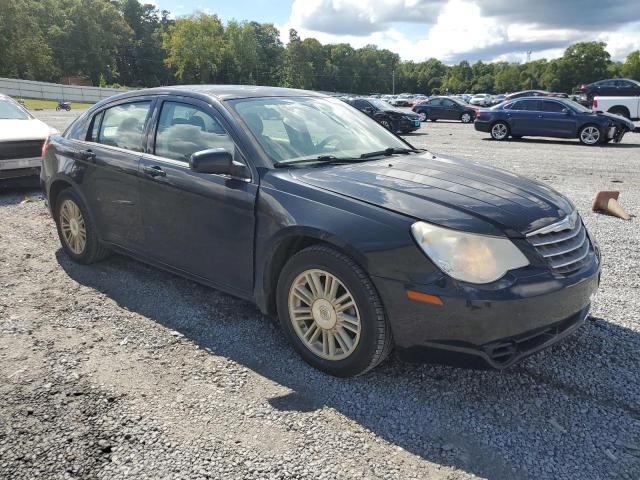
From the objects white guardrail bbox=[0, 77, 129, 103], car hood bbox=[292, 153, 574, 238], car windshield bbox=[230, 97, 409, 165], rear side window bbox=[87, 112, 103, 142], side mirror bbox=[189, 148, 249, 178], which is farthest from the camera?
white guardrail bbox=[0, 77, 129, 103]

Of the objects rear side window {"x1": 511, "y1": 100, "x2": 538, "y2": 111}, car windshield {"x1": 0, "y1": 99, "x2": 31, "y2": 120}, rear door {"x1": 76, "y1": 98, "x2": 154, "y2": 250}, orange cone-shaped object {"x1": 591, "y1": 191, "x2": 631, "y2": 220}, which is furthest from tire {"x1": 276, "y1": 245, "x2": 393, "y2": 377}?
rear side window {"x1": 511, "y1": 100, "x2": 538, "y2": 111}

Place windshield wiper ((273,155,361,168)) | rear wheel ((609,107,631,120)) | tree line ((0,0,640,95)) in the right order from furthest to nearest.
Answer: tree line ((0,0,640,95))
rear wheel ((609,107,631,120))
windshield wiper ((273,155,361,168))

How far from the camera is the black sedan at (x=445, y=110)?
30141 millimetres

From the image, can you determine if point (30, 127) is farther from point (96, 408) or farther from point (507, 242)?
point (507, 242)

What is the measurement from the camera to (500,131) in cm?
1864

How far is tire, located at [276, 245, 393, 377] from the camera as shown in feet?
9.61

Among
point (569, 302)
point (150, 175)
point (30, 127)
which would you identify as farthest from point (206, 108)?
point (30, 127)

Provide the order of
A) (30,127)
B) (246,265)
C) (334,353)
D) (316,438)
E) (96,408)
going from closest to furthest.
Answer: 1. (316,438)
2. (96,408)
3. (334,353)
4. (246,265)
5. (30,127)

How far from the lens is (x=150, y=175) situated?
160 inches

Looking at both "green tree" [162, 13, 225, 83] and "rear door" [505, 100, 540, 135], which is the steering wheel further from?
"green tree" [162, 13, 225, 83]

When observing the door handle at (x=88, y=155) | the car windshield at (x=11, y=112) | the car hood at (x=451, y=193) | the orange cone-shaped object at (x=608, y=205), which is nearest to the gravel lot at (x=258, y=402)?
the car hood at (x=451, y=193)

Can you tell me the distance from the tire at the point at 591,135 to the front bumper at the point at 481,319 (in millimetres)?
15822

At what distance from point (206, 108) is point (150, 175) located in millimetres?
676

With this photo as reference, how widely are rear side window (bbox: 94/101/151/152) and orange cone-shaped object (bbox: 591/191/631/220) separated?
19.5 feet
